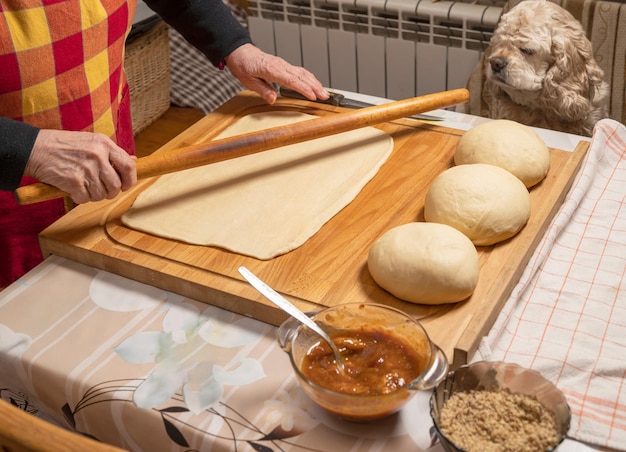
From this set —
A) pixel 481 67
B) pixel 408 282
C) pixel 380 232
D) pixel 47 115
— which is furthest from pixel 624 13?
pixel 47 115

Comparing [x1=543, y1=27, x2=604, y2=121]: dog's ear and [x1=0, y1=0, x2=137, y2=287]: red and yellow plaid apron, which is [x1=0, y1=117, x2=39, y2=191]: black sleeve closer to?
[x1=0, y1=0, x2=137, y2=287]: red and yellow plaid apron

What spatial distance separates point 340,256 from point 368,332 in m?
0.23

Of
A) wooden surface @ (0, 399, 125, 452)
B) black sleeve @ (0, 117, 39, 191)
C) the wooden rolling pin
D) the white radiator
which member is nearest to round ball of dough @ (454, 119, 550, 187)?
the wooden rolling pin

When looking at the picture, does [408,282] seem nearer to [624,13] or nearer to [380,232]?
[380,232]

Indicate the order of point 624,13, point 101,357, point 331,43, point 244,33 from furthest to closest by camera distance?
point 331,43, point 624,13, point 244,33, point 101,357

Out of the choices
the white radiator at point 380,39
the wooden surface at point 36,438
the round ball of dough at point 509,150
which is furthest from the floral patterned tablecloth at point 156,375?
the white radiator at point 380,39

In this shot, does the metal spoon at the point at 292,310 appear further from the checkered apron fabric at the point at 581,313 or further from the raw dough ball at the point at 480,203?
the raw dough ball at the point at 480,203

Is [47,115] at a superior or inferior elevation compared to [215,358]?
superior

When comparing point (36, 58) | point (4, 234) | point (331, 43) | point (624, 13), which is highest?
point (36, 58)

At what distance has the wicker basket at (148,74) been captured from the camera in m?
2.64

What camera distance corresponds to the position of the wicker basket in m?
2.64

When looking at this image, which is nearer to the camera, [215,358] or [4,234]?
[215,358]

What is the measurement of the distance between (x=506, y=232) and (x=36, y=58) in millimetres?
863

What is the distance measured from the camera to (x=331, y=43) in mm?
2682
